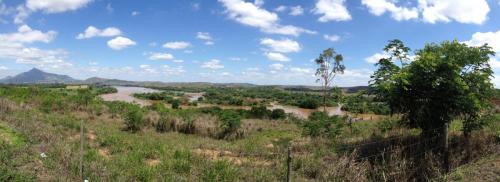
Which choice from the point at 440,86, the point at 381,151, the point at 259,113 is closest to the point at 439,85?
the point at 440,86

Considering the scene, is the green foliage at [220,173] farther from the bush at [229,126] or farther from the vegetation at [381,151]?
the bush at [229,126]

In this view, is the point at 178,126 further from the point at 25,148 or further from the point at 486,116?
the point at 486,116

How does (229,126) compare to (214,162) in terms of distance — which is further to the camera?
(229,126)

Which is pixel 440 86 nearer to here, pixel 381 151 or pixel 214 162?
pixel 381 151

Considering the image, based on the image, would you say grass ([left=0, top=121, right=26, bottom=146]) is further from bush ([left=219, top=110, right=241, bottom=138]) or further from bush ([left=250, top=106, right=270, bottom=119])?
bush ([left=250, top=106, right=270, bottom=119])

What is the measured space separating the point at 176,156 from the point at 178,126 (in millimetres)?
10262

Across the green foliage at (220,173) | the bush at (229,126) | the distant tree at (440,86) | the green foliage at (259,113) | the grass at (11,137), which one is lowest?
the green foliage at (259,113)

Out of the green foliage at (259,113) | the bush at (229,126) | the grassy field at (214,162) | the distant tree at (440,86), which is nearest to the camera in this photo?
the grassy field at (214,162)

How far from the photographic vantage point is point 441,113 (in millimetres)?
9578

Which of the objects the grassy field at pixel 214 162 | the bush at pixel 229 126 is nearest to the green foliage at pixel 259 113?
the bush at pixel 229 126

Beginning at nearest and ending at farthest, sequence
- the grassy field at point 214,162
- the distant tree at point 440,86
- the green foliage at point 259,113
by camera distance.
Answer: the grassy field at point 214,162 < the distant tree at point 440,86 < the green foliage at point 259,113

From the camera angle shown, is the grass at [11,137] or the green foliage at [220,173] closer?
the green foliage at [220,173]

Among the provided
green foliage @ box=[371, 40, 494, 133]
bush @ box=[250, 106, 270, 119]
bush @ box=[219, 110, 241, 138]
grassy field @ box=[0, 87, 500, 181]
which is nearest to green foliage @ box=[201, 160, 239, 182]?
grassy field @ box=[0, 87, 500, 181]

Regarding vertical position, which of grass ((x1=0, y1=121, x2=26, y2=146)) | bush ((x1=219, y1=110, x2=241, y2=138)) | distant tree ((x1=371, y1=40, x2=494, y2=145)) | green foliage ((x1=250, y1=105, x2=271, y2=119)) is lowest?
green foliage ((x1=250, y1=105, x2=271, y2=119))
